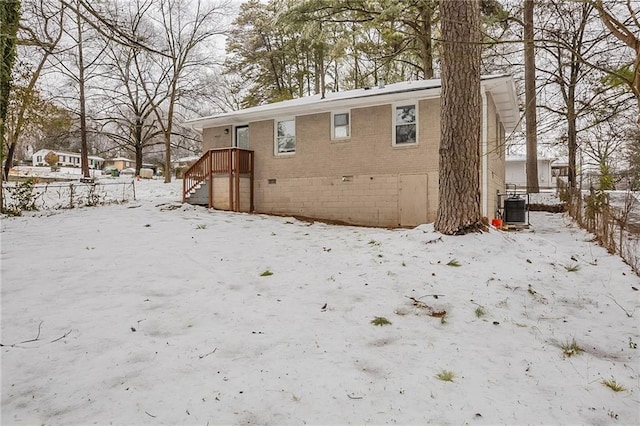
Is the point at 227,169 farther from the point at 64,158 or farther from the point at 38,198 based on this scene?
the point at 64,158

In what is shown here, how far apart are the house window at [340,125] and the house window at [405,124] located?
1522 mm

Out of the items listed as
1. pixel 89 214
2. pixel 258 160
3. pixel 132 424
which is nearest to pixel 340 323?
pixel 132 424

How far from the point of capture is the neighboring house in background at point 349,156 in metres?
10.3

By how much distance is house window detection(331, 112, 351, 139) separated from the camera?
37.9 ft

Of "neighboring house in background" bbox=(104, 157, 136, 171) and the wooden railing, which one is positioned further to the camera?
"neighboring house in background" bbox=(104, 157, 136, 171)

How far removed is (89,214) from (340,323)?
29.6 ft

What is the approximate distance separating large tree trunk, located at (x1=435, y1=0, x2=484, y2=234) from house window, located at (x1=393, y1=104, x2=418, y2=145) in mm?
4301

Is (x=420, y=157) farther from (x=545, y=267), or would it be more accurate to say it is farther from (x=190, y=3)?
(x=190, y=3)

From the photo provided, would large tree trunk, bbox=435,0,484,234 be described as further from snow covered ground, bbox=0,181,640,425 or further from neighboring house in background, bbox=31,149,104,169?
neighboring house in background, bbox=31,149,104,169

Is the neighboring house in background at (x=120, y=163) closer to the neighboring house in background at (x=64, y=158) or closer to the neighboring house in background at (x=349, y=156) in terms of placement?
the neighboring house in background at (x=64, y=158)

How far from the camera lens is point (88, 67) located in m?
23.0

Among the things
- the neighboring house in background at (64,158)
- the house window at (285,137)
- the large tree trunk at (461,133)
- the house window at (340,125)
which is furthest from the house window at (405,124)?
the neighboring house in background at (64,158)

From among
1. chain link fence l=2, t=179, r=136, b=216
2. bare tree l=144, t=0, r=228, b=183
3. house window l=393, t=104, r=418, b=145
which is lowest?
chain link fence l=2, t=179, r=136, b=216

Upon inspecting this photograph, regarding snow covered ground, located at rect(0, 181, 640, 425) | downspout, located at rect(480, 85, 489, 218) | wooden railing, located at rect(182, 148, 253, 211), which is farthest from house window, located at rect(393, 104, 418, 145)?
wooden railing, located at rect(182, 148, 253, 211)
